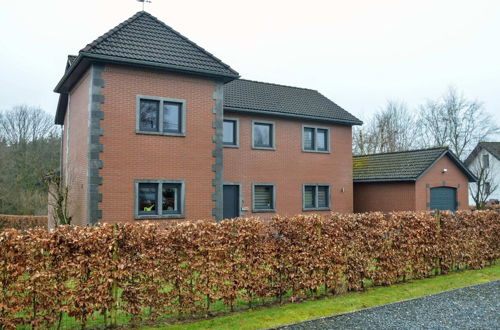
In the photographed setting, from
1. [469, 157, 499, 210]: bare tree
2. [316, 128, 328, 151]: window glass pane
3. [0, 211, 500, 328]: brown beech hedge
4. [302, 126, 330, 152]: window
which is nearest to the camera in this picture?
[0, 211, 500, 328]: brown beech hedge

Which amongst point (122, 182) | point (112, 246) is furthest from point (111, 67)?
point (112, 246)

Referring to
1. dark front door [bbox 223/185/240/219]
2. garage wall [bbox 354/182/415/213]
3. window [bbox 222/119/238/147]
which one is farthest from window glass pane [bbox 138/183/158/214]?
garage wall [bbox 354/182/415/213]

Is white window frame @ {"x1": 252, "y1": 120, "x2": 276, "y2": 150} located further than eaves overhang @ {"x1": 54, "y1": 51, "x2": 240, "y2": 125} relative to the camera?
Yes

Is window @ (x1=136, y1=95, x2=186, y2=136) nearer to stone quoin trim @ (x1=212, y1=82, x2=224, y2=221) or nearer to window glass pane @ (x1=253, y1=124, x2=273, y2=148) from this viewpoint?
stone quoin trim @ (x1=212, y1=82, x2=224, y2=221)

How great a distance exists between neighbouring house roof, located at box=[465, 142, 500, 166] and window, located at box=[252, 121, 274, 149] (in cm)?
3344

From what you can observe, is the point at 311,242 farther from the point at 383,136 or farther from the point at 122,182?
the point at 383,136

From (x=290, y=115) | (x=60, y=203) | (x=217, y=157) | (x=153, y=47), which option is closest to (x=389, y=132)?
(x=290, y=115)

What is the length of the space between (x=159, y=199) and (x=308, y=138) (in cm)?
932

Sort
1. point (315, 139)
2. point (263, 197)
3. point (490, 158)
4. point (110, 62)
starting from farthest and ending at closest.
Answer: point (490, 158)
point (315, 139)
point (263, 197)
point (110, 62)

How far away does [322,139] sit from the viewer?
68.1ft

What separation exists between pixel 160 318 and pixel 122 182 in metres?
6.43

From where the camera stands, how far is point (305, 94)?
2261 cm

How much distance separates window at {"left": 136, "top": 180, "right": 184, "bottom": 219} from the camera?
13039 millimetres

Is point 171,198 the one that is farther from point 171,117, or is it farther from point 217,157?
point 171,117
